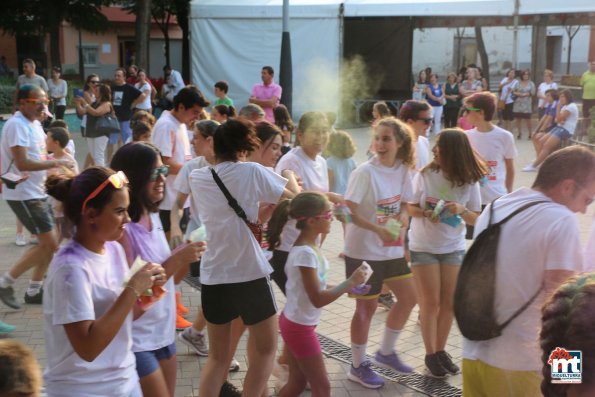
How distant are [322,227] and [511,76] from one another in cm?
1772

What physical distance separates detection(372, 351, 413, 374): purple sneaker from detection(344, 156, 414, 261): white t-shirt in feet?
2.55

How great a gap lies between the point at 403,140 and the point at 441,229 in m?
0.66

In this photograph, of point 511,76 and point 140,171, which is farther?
point 511,76

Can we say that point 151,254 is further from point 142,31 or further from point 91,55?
point 91,55

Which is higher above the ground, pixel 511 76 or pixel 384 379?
pixel 511 76

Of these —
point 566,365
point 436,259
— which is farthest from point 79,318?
point 436,259

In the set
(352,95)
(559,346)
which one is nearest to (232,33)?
(352,95)

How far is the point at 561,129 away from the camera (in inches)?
555

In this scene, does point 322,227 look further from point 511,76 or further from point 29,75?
point 511,76

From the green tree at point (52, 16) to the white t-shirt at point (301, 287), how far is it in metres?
28.9

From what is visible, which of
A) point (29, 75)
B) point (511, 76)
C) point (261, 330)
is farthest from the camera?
point (511, 76)

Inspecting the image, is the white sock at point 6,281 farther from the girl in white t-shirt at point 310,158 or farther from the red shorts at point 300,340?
the red shorts at point 300,340

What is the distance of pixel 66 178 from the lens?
114 inches

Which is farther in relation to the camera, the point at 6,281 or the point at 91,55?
the point at 91,55
